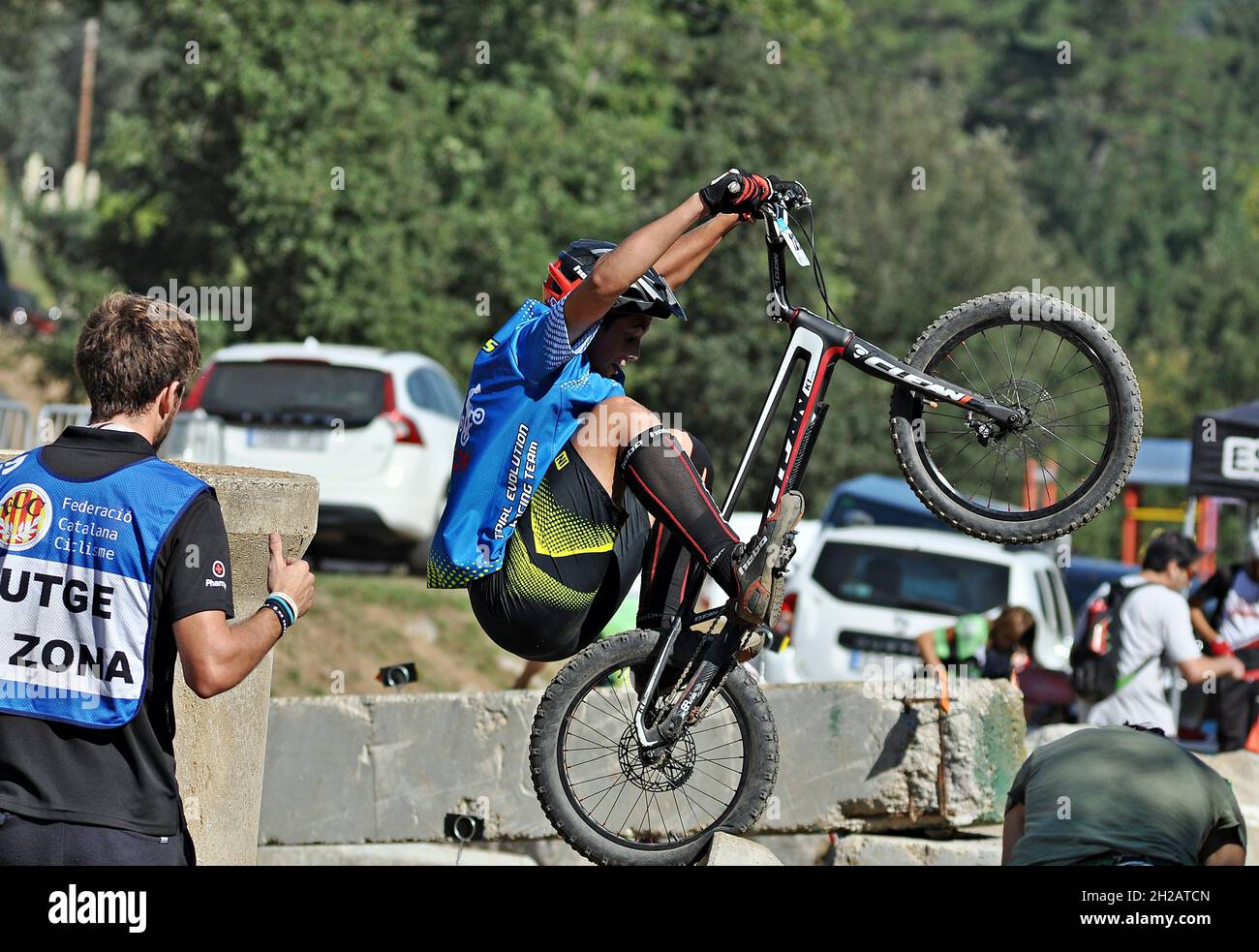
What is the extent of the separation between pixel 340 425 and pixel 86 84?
3661 cm

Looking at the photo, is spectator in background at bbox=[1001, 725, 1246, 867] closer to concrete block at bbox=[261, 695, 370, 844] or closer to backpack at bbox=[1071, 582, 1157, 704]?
concrete block at bbox=[261, 695, 370, 844]

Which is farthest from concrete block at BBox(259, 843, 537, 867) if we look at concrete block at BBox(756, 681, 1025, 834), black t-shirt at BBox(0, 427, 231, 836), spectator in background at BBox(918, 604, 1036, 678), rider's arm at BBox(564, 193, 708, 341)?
black t-shirt at BBox(0, 427, 231, 836)

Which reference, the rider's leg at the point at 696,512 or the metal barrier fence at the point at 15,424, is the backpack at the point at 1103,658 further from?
the metal barrier fence at the point at 15,424

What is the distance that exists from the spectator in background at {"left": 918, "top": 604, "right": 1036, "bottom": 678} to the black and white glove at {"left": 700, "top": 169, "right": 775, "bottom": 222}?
5.15 metres

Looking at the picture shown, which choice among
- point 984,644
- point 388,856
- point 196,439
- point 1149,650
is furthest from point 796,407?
point 196,439

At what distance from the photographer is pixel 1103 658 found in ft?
28.4

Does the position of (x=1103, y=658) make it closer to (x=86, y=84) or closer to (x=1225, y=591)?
(x=1225, y=591)

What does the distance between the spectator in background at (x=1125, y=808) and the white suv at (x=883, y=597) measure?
6.44 metres
